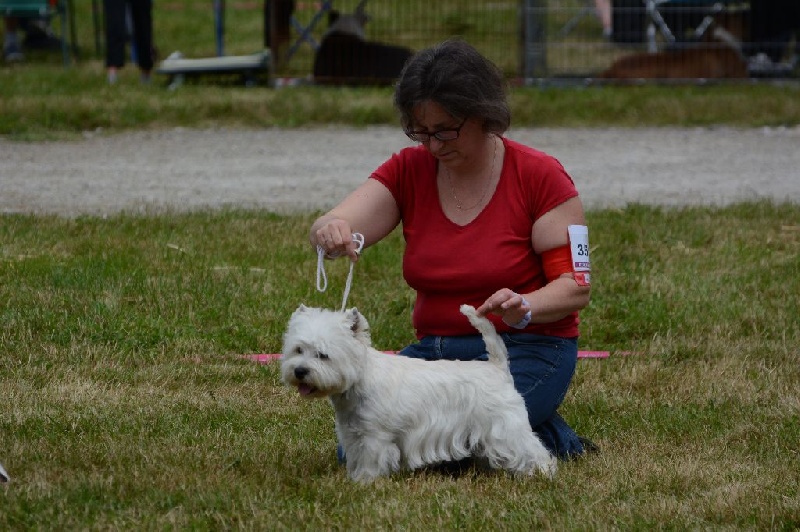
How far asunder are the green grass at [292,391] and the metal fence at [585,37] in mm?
5707

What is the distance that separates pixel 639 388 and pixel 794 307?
57.9 inches

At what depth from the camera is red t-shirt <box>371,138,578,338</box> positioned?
14.4 feet

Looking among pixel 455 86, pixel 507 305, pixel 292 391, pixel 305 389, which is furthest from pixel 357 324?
pixel 292 391

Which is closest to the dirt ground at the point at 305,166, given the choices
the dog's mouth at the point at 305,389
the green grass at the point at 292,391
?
the green grass at the point at 292,391

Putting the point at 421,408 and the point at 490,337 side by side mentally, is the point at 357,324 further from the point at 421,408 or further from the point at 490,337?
the point at 490,337

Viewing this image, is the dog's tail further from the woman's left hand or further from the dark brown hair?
the dark brown hair

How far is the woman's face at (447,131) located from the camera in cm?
423

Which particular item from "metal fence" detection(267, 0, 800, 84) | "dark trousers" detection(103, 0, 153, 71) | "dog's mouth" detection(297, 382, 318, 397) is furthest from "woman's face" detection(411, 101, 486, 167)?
"dark trousers" detection(103, 0, 153, 71)

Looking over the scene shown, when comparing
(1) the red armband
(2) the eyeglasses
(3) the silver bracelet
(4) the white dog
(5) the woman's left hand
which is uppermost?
(2) the eyeglasses

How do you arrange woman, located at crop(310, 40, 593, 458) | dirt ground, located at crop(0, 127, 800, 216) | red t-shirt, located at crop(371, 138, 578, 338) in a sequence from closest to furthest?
1. woman, located at crop(310, 40, 593, 458)
2. red t-shirt, located at crop(371, 138, 578, 338)
3. dirt ground, located at crop(0, 127, 800, 216)

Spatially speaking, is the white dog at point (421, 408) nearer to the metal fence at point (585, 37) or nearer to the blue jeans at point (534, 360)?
the blue jeans at point (534, 360)

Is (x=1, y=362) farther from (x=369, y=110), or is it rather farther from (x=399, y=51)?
(x=399, y=51)

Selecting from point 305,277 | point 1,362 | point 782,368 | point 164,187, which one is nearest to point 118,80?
point 164,187

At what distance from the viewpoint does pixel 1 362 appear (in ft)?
18.7
